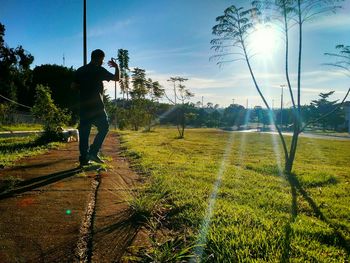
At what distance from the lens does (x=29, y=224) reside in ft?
7.70

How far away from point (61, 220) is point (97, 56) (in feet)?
10.5

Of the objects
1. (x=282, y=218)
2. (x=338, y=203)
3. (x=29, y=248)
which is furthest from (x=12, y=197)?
(x=338, y=203)

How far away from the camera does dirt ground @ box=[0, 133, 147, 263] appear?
6.31ft

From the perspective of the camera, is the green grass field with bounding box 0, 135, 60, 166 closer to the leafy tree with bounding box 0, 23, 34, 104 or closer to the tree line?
the tree line

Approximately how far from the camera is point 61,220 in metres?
2.45

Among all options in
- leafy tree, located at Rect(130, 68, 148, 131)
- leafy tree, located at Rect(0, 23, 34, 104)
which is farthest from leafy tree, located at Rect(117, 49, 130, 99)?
leafy tree, located at Rect(0, 23, 34, 104)

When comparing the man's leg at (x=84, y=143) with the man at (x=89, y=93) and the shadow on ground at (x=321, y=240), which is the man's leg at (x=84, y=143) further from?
the shadow on ground at (x=321, y=240)

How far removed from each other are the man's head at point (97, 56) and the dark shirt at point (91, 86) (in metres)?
0.07

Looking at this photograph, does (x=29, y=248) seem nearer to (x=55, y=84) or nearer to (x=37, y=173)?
(x=37, y=173)

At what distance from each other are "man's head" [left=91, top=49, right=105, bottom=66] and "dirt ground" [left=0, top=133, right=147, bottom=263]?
188 cm

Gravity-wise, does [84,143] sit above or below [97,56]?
below

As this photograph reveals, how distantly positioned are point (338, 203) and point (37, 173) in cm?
402

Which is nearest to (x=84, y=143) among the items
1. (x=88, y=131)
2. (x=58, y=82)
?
(x=88, y=131)

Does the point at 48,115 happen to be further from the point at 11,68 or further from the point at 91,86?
the point at 11,68
